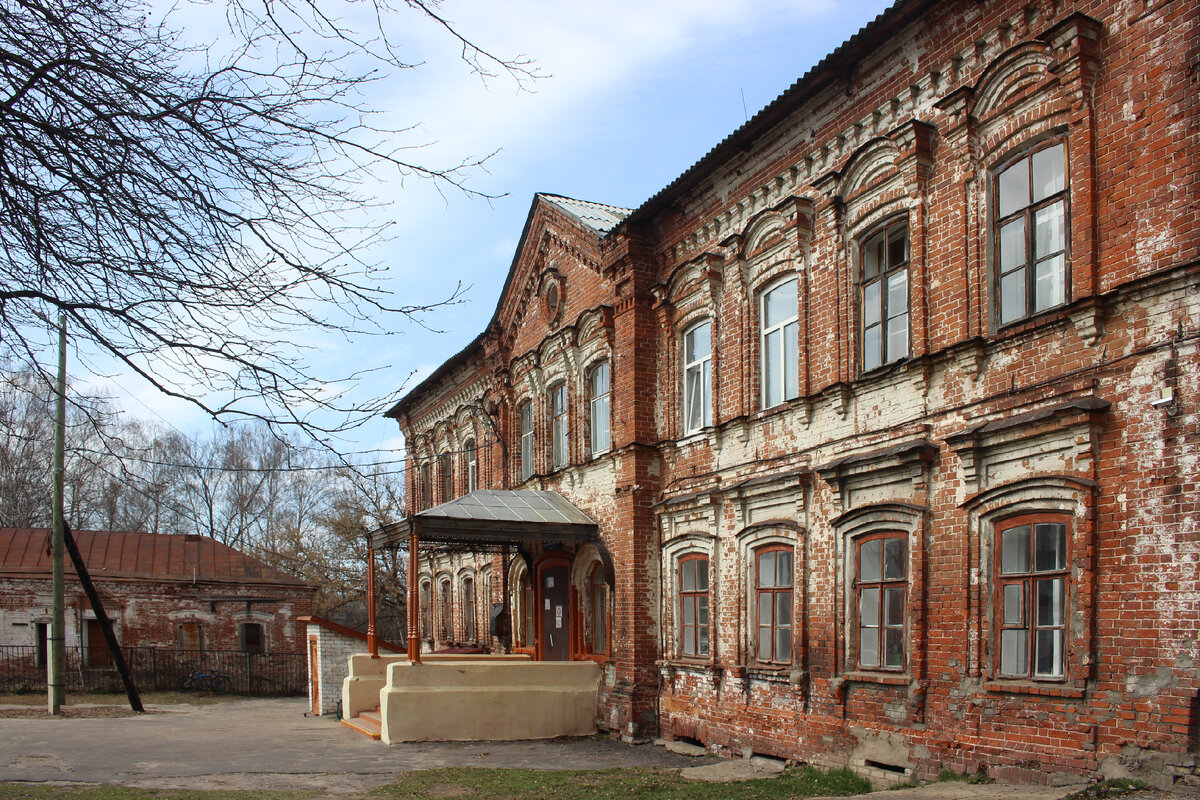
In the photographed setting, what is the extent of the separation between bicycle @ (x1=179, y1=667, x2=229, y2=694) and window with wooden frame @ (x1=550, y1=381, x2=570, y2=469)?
603 inches

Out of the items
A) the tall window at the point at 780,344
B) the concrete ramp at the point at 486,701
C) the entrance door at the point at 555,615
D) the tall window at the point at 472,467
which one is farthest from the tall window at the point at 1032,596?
the tall window at the point at 472,467

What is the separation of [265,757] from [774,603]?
23.3 ft

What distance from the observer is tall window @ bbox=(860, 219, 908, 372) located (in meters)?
11.3

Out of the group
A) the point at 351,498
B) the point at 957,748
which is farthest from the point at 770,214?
the point at 351,498

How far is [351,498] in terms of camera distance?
134ft

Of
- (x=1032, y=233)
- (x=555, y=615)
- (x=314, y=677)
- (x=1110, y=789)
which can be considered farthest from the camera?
(x=314, y=677)

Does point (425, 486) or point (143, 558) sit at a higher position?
point (425, 486)

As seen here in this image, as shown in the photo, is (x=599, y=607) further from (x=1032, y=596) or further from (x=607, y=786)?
(x=1032, y=596)

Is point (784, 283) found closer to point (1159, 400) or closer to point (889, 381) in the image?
point (889, 381)

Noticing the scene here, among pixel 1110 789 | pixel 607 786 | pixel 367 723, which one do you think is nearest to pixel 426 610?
pixel 367 723

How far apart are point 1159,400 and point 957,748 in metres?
3.70

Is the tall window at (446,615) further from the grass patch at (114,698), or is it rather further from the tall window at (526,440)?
the grass patch at (114,698)

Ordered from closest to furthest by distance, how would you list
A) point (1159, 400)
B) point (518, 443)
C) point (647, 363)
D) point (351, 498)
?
point (1159, 400)
point (647, 363)
point (518, 443)
point (351, 498)

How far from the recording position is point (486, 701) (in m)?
16.0
